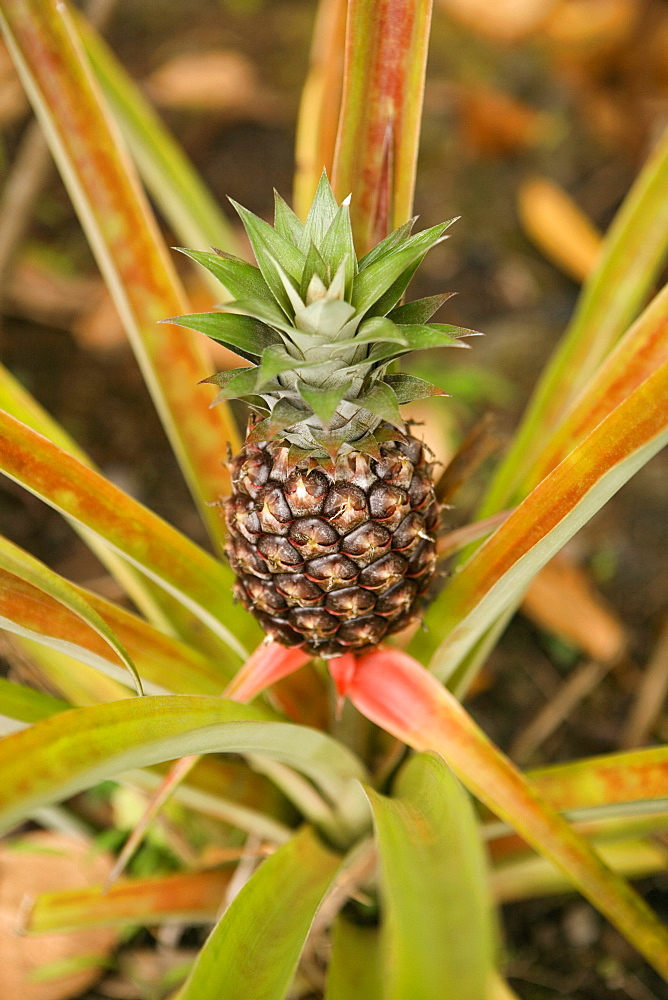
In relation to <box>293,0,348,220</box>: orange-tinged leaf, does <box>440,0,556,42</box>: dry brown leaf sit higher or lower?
higher

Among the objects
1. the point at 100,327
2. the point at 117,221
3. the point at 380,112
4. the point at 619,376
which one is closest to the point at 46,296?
the point at 100,327

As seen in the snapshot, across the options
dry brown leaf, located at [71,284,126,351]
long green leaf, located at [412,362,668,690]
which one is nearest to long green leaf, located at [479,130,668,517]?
long green leaf, located at [412,362,668,690]

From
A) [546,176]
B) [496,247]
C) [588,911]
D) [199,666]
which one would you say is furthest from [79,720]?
[546,176]

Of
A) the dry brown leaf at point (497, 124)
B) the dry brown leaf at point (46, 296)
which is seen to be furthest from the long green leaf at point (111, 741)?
the dry brown leaf at point (497, 124)

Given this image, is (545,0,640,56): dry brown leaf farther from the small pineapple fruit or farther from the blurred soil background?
the small pineapple fruit

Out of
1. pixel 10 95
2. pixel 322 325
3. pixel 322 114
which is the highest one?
pixel 10 95

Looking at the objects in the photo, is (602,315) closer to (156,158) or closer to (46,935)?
(156,158)

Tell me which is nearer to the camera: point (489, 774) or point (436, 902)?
point (436, 902)
